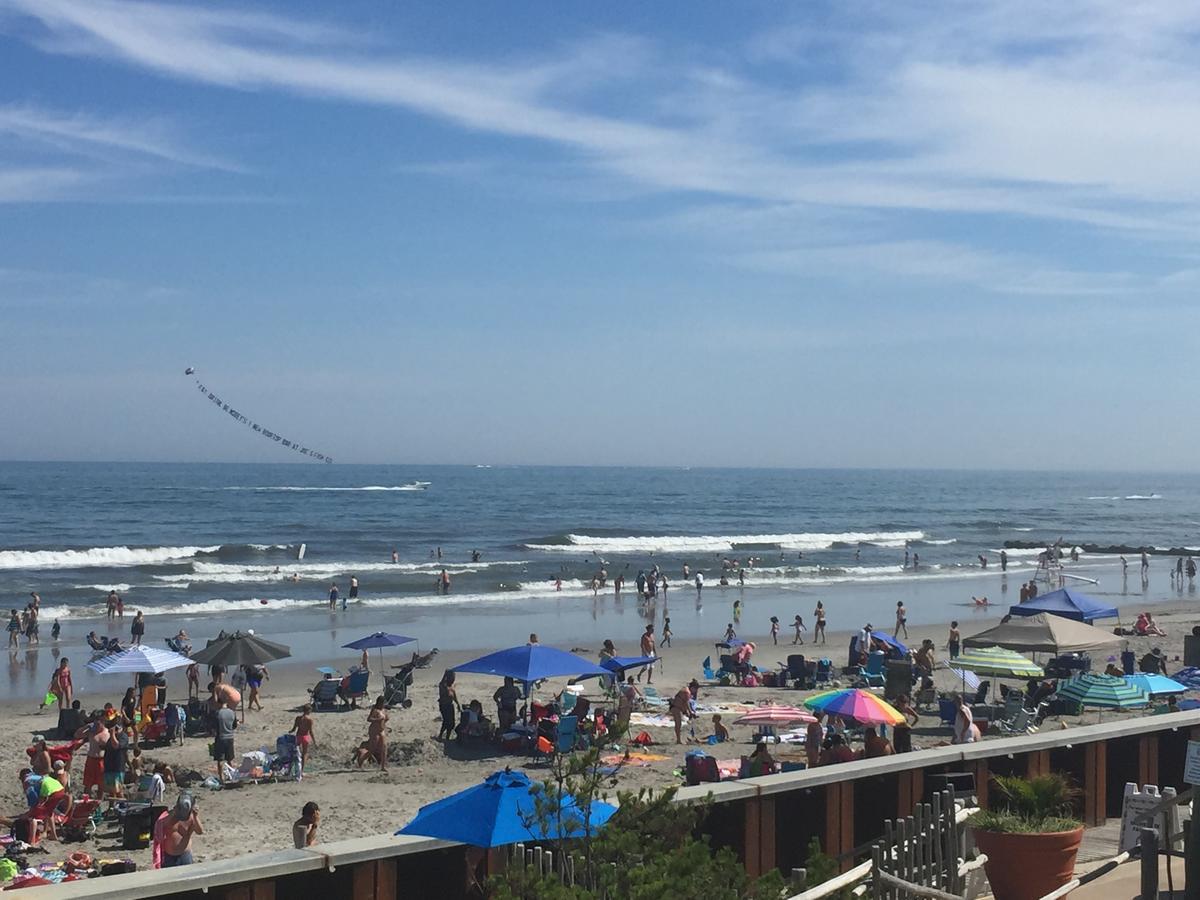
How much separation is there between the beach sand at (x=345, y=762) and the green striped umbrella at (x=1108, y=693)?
3.57ft

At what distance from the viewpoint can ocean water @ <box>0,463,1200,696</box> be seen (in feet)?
131

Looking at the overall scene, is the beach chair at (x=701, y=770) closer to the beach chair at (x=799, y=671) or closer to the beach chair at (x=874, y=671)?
the beach chair at (x=799, y=671)

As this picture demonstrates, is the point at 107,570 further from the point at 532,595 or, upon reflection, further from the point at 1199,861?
the point at 1199,861

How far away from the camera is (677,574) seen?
2175 inches

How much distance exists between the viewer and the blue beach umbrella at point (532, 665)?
59.9ft

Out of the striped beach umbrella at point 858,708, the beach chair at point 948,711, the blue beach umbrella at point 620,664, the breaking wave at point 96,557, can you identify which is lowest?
the breaking wave at point 96,557

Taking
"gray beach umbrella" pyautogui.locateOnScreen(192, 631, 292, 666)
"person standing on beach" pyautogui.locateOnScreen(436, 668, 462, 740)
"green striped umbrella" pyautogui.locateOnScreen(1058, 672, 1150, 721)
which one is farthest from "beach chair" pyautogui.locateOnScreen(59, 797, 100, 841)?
"green striped umbrella" pyautogui.locateOnScreen(1058, 672, 1150, 721)

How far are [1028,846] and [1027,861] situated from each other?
10 centimetres

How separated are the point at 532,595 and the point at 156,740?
26.7 m

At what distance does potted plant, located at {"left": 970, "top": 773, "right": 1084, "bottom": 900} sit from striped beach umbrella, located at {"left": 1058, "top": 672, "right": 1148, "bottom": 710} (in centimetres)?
1207

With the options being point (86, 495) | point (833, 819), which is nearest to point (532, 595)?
point (833, 819)

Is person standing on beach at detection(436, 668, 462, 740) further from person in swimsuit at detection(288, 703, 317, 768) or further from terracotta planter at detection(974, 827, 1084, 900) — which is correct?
terracotta planter at detection(974, 827, 1084, 900)

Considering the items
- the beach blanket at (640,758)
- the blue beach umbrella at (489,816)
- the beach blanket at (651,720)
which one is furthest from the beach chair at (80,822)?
the beach blanket at (651,720)

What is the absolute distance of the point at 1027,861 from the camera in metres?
7.17
